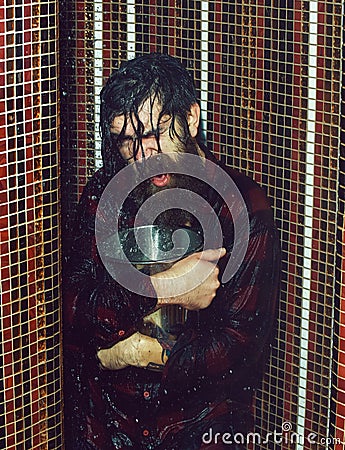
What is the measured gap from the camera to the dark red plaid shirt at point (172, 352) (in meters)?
1.63

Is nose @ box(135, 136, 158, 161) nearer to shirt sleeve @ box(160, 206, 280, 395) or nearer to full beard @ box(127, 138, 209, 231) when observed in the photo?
full beard @ box(127, 138, 209, 231)

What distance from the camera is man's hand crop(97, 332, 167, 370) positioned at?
5.49ft

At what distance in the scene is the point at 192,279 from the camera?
1.65 meters

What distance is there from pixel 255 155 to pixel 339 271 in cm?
23

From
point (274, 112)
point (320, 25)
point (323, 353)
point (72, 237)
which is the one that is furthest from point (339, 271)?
point (72, 237)

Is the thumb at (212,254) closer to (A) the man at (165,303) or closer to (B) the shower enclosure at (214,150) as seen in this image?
(A) the man at (165,303)

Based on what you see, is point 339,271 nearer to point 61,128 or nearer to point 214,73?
point 214,73

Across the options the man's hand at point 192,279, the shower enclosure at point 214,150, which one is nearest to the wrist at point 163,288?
the man's hand at point 192,279

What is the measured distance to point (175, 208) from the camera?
1.66 m

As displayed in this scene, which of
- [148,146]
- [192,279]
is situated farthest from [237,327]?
[148,146]
